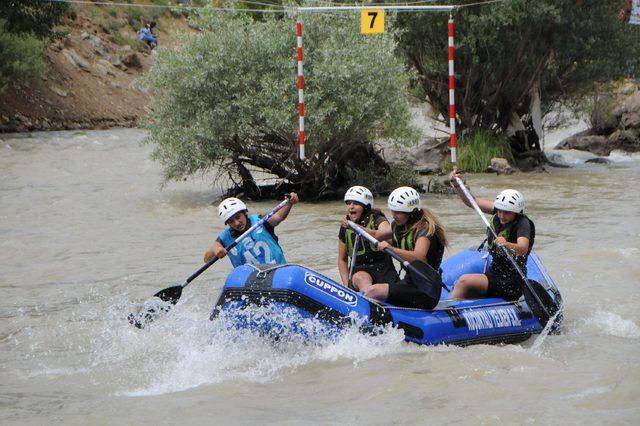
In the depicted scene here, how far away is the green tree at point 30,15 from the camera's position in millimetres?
22938

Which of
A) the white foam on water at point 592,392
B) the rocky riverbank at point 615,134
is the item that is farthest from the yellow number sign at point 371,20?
the rocky riverbank at point 615,134

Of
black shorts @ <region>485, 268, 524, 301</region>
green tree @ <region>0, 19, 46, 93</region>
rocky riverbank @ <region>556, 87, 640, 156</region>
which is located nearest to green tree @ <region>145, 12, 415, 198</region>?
black shorts @ <region>485, 268, 524, 301</region>

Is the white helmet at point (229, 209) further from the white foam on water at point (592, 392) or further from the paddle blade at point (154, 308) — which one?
the white foam on water at point (592, 392)

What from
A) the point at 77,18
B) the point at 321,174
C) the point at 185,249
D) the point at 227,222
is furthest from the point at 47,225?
the point at 77,18

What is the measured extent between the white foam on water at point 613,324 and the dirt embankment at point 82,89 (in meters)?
18.3

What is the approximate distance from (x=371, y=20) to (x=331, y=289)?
7.62 meters

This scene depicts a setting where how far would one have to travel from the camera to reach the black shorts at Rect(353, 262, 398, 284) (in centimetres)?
690

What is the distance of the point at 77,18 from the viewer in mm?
30500

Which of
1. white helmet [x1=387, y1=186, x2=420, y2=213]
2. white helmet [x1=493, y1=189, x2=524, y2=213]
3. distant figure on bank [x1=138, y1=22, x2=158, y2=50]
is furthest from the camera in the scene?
distant figure on bank [x1=138, y1=22, x2=158, y2=50]

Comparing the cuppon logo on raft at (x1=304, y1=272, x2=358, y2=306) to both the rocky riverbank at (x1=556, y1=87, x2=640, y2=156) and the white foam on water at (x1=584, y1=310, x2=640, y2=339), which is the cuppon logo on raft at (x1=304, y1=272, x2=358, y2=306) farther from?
the rocky riverbank at (x1=556, y1=87, x2=640, y2=156)

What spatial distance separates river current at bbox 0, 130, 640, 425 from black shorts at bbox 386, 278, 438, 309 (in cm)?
30

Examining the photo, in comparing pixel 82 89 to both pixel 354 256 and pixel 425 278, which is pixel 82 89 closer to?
pixel 354 256

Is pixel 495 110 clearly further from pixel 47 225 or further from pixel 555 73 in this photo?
pixel 47 225

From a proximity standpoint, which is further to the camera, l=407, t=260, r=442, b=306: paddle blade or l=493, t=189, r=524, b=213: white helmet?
l=493, t=189, r=524, b=213: white helmet
